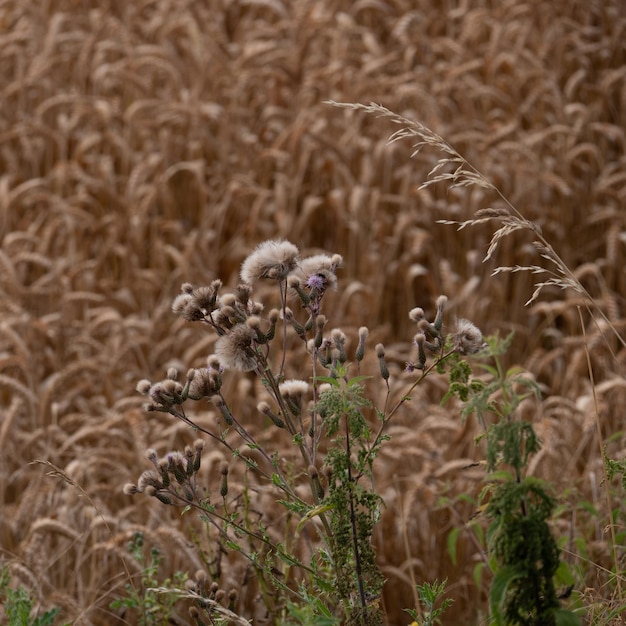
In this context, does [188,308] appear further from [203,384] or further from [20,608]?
[20,608]

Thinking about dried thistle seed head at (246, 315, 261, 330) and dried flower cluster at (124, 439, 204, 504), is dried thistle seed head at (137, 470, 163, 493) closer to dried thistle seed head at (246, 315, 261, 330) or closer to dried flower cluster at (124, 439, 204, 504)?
dried flower cluster at (124, 439, 204, 504)

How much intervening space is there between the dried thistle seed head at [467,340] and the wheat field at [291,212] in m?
1.03

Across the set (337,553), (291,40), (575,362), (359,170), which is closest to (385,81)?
(359,170)

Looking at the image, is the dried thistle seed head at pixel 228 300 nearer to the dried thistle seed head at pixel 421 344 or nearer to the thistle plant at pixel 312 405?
the thistle plant at pixel 312 405

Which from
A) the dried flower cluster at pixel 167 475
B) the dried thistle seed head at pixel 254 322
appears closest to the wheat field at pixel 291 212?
the dried flower cluster at pixel 167 475

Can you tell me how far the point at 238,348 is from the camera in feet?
5.00

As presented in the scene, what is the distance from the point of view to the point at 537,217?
442 cm

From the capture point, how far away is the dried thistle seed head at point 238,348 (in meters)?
1.51

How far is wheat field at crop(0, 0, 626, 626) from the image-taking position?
9.45 feet

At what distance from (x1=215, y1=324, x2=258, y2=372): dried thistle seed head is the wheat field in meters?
1.02

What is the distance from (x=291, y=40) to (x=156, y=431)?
9.60 ft

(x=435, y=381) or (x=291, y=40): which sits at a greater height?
(x=291, y=40)

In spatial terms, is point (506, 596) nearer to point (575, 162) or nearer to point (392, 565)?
point (392, 565)

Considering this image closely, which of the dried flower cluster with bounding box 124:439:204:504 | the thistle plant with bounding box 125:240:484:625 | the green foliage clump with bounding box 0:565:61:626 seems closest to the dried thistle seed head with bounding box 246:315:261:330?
the thistle plant with bounding box 125:240:484:625
